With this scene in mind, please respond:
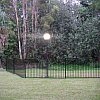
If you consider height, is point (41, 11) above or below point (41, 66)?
above

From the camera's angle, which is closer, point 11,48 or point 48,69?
point 48,69

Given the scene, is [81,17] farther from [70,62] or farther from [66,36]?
[70,62]

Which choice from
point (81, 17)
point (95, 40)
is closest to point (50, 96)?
point (95, 40)

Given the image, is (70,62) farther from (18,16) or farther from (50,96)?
(18,16)

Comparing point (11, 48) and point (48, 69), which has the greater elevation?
point (48, 69)

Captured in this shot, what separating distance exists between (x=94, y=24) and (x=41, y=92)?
1698 cm

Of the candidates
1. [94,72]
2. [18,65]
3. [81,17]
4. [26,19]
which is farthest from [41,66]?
[81,17]

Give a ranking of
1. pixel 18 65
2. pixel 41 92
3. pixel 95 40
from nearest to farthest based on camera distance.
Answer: pixel 41 92 < pixel 18 65 < pixel 95 40

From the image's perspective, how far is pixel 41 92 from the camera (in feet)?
26.9

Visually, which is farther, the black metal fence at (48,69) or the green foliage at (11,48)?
the green foliage at (11,48)

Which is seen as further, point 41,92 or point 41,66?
point 41,66

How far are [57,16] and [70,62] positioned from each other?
34.3 feet

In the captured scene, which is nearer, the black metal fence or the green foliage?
the black metal fence

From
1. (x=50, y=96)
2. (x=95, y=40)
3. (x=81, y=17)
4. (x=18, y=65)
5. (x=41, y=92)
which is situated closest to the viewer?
(x=50, y=96)
